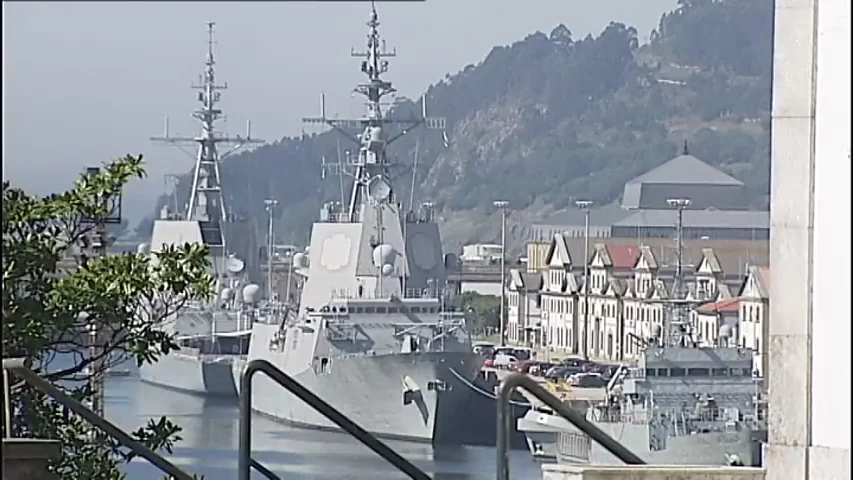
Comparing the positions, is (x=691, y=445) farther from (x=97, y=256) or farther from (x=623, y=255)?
(x=97, y=256)

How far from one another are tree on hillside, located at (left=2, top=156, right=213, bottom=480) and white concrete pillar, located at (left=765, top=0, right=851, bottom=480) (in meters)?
1.33

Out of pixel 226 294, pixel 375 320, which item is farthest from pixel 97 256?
pixel 226 294

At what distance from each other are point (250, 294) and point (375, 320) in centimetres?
387

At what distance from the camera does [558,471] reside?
2420 mm

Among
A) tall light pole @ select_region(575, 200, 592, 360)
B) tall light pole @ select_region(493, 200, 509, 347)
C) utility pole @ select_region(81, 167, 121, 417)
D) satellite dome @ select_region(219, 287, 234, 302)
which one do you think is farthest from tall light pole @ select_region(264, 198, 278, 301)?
utility pole @ select_region(81, 167, 121, 417)

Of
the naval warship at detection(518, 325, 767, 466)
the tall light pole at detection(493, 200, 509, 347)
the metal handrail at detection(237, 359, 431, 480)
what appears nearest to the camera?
the metal handrail at detection(237, 359, 431, 480)

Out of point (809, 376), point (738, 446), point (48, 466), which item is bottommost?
point (738, 446)

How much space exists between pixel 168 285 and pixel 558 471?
112 centimetres

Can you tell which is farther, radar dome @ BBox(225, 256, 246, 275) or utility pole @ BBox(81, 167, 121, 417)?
radar dome @ BBox(225, 256, 246, 275)

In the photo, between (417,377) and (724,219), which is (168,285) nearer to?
(724,219)

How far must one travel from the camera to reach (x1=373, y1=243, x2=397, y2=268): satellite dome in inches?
840

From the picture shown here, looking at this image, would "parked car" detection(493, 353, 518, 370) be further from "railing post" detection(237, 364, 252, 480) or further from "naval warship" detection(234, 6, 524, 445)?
"railing post" detection(237, 364, 252, 480)

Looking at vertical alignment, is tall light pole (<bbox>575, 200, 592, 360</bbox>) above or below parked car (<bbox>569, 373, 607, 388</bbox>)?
above

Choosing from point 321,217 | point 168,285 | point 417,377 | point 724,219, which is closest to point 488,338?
point 417,377
